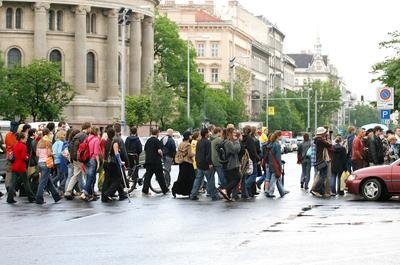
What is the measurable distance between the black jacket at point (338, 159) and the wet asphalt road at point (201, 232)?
2.59 meters

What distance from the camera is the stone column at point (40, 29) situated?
305ft

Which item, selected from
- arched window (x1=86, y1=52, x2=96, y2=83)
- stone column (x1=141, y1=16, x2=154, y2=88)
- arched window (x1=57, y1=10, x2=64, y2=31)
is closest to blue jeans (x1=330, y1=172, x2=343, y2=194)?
arched window (x1=57, y1=10, x2=64, y2=31)

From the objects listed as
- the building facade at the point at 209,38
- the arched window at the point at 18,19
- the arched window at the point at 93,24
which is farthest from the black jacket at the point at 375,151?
the building facade at the point at 209,38

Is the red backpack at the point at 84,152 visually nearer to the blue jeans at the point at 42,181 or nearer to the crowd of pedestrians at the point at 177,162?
the crowd of pedestrians at the point at 177,162

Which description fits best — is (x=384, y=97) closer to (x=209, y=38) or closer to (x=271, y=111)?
(x=271, y=111)

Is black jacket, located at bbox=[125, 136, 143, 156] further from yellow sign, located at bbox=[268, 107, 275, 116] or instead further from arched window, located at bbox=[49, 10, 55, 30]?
yellow sign, located at bbox=[268, 107, 275, 116]

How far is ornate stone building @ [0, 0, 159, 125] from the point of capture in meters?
93.8

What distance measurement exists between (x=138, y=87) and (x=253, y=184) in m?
72.6

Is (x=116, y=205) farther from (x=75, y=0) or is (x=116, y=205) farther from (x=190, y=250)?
(x=75, y=0)

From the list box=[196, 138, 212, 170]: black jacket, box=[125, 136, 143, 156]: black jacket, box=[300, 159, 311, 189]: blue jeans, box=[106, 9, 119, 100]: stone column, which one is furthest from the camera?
box=[106, 9, 119, 100]: stone column

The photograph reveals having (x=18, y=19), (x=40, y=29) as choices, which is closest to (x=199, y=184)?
(x=40, y=29)

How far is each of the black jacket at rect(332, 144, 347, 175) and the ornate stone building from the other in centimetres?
6376

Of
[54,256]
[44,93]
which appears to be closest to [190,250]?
[54,256]

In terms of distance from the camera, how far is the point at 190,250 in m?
15.6
